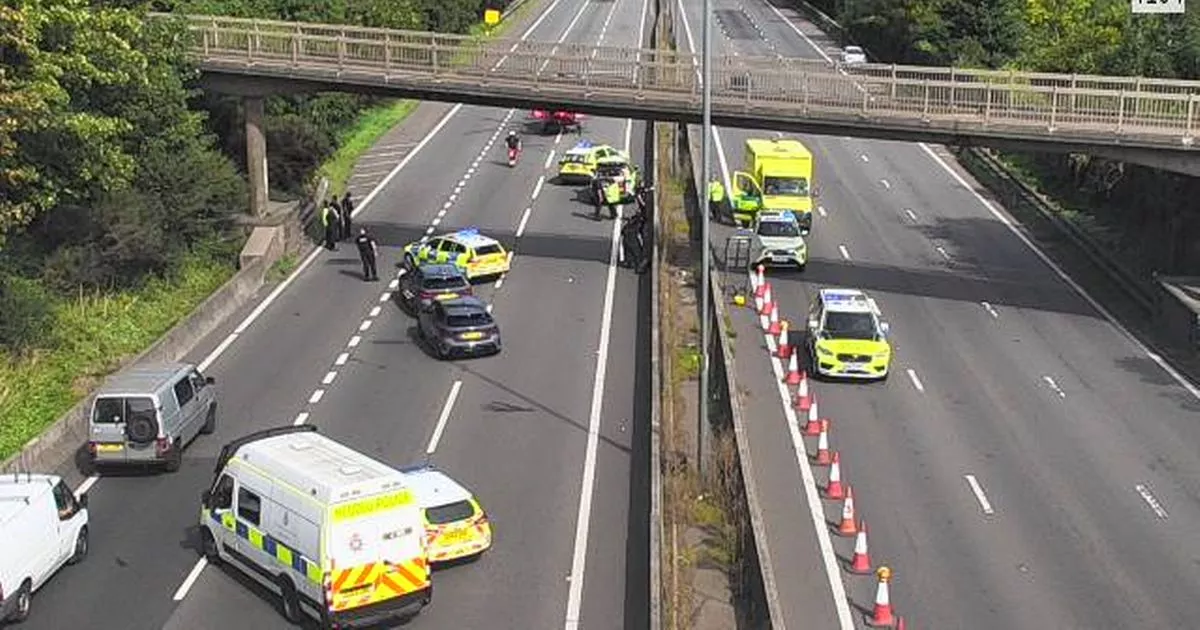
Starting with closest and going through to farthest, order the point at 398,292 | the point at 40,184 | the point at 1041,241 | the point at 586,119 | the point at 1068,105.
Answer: the point at 40,184 → the point at 1068,105 → the point at 398,292 → the point at 1041,241 → the point at 586,119

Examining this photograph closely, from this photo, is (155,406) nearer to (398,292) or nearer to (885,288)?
(398,292)

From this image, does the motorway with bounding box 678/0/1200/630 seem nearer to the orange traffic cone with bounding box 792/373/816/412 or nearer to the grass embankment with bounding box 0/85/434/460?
the orange traffic cone with bounding box 792/373/816/412

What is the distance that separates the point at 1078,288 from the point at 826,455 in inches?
674

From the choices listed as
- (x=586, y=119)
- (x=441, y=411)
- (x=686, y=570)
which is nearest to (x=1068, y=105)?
(x=441, y=411)

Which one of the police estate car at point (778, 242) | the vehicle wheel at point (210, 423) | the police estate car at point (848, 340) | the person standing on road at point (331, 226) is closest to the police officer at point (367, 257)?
the person standing on road at point (331, 226)

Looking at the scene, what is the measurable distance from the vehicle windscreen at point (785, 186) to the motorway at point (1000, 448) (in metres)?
1.51

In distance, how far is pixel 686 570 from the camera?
21.4 metres

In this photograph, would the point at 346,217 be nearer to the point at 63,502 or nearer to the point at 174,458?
the point at 174,458

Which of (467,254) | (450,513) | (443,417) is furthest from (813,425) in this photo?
(467,254)

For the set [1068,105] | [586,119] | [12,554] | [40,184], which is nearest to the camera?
[12,554]

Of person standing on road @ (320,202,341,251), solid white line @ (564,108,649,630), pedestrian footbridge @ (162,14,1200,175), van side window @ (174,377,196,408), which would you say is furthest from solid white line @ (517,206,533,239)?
van side window @ (174,377,196,408)

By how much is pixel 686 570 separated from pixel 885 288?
2030 centimetres

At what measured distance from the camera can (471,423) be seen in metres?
28.5

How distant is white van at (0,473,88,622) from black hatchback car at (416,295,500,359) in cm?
1159
